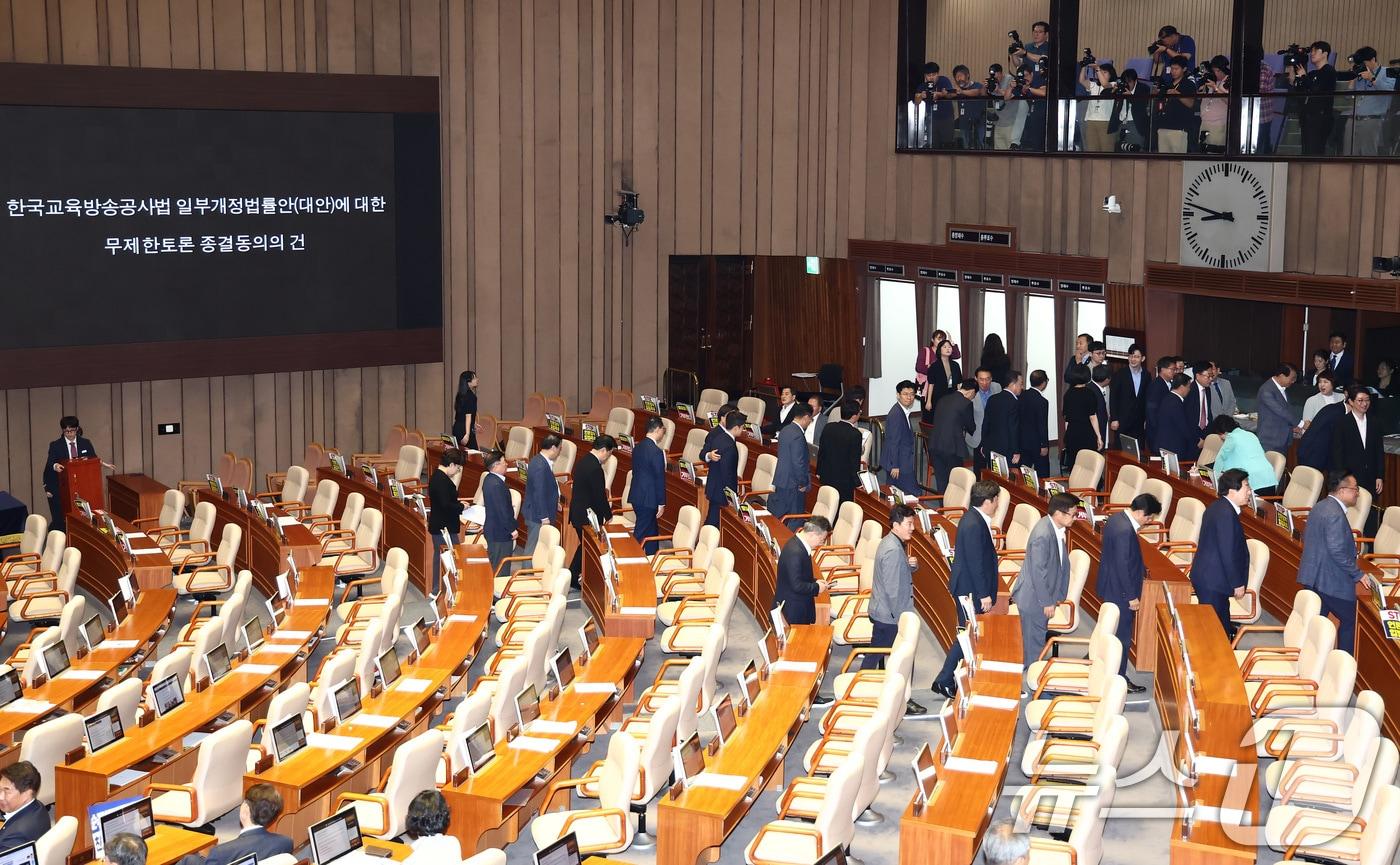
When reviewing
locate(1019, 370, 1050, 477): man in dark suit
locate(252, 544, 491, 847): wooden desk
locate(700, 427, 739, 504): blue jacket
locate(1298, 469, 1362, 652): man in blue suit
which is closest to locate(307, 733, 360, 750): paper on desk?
locate(252, 544, 491, 847): wooden desk

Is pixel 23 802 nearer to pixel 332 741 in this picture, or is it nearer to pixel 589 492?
pixel 332 741

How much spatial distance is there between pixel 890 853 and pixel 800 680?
1252 mm

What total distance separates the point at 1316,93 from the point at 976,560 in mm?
7361

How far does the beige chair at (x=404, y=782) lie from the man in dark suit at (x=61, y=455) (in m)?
8.40

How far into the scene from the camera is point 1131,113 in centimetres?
1680

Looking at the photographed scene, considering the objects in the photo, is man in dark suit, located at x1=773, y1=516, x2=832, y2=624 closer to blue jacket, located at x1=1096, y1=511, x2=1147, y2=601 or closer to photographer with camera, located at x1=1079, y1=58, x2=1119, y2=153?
blue jacket, located at x1=1096, y1=511, x2=1147, y2=601

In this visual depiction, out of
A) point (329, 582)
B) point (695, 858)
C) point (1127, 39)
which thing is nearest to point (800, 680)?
point (695, 858)

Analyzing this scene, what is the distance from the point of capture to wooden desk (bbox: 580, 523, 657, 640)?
1068 cm

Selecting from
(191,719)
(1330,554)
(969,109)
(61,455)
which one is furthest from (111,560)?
(969,109)

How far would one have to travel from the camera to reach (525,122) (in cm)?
1897

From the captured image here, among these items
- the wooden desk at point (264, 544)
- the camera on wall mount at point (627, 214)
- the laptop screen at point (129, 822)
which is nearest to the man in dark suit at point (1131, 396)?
the camera on wall mount at point (627, 214)

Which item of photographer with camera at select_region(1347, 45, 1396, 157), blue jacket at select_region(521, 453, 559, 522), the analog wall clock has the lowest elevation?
blue jacket at select_region(521, 453, 559, 522)

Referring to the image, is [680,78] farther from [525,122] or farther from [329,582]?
[329,582]

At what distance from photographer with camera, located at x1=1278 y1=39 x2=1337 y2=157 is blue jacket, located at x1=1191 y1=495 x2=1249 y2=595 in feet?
20.1
